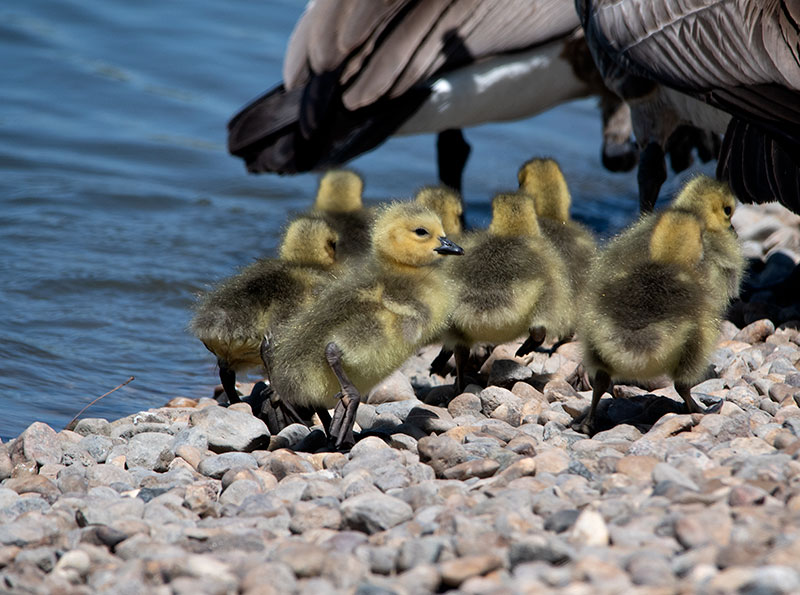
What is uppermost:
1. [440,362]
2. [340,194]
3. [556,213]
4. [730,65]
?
[730,65]

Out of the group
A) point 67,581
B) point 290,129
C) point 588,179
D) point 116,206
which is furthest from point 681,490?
point 588,179

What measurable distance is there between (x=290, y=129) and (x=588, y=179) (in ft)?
14.0

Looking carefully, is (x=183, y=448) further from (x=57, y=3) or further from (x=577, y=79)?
(x=57, y=3)

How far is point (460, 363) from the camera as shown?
4922mm

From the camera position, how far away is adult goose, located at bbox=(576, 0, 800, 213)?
4.93 metres

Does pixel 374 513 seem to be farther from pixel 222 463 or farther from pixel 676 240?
pixel 676 240

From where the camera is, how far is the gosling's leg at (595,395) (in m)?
4.26

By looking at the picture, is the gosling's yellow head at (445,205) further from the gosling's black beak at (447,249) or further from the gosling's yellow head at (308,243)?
the gosling's black beak at (447,249)

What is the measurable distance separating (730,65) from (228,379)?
2.59m

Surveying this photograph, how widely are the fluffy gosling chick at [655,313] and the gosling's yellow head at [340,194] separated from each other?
1787 millimetres

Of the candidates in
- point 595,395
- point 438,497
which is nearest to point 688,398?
point 595,395

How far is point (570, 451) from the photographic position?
3.99 metres

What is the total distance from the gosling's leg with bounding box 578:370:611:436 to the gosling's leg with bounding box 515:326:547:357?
0.54 meters

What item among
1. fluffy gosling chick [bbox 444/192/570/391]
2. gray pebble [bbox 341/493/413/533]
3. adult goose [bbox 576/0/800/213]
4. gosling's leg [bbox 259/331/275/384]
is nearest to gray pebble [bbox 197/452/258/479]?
gosling's leg [bbox 259/331/275/384]
